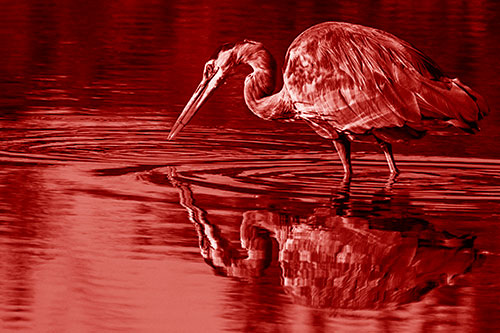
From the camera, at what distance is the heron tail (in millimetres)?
10898

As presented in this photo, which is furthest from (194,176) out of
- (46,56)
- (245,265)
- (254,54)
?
(46,56)

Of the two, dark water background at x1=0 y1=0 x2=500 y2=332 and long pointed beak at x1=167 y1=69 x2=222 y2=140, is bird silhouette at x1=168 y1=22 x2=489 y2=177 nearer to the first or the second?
dark water background at x1=0 y1=0 x2=500 y2=332

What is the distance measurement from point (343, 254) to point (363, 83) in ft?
9.32

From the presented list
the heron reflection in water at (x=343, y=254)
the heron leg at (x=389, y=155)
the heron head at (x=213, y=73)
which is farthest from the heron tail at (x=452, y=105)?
the heron head at (x=213, y=73)

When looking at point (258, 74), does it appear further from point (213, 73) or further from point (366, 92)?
point (366, 92)

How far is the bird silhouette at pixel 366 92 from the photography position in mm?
11016

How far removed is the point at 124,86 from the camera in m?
18.1

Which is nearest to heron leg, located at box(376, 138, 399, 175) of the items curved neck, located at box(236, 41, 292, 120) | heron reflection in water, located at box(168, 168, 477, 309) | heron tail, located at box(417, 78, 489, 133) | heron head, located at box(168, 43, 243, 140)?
heron tail, located at box(417, 78, 489, 133)

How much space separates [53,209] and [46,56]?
11.4 meters

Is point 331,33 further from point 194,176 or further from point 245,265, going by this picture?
point 245,265

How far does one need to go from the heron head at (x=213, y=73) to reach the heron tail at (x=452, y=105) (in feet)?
7.15

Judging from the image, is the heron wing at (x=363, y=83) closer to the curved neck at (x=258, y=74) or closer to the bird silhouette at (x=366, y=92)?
the bird silhouette at (x=366, y=92)

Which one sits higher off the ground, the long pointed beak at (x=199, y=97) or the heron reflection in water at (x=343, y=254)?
the long pointed beak at (x=199, y=97)

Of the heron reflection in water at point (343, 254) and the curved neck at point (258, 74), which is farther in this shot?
the curved neck at point (258, 74)
